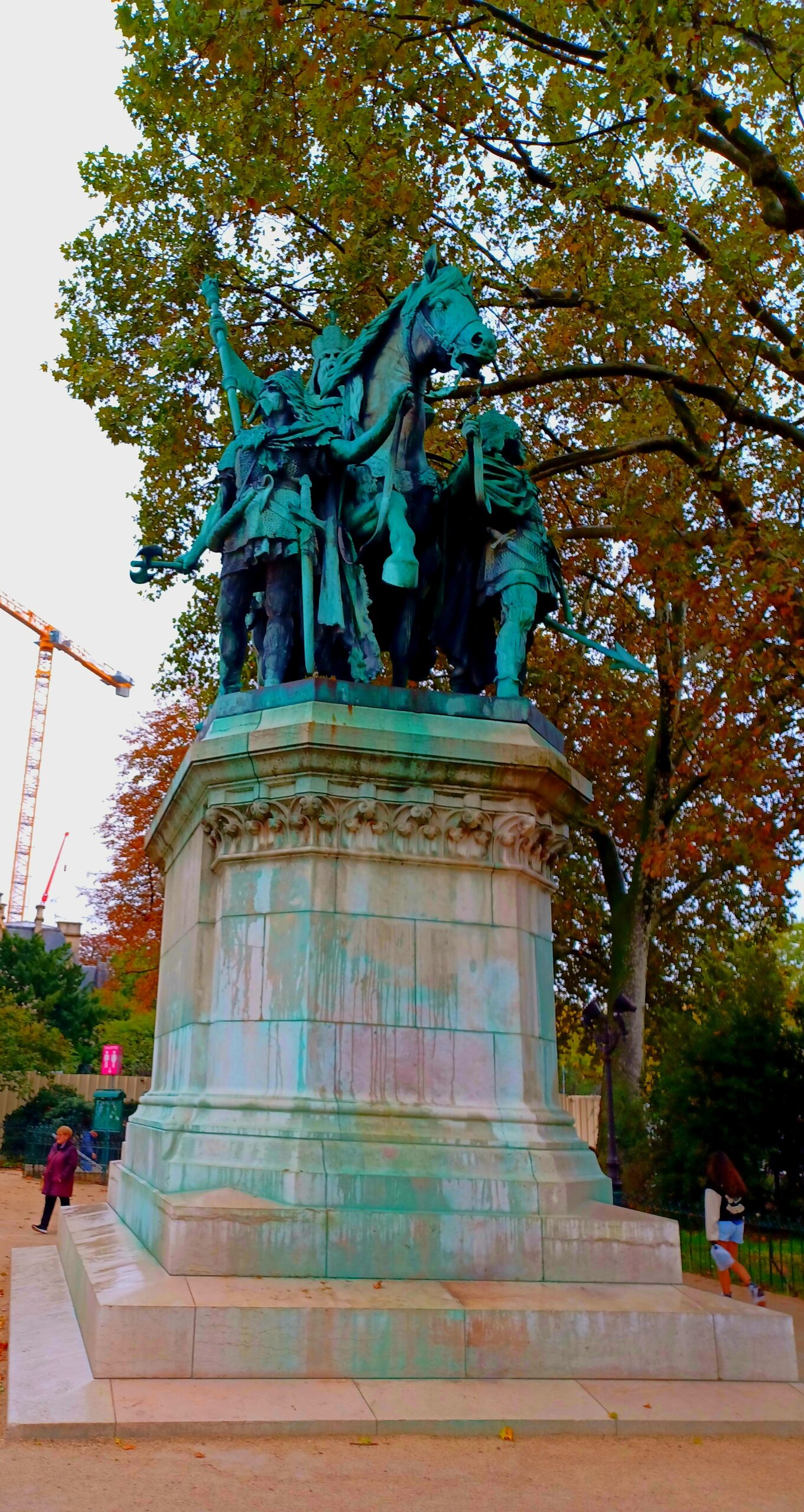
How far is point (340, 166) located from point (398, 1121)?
14.0 metres

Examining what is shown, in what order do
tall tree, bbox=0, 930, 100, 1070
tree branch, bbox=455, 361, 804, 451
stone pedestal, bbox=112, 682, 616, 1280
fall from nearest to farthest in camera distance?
stone pedestal, bbox=112, 682, 616, 1280, tree branch, bbox=455, 361, 804, 451, tall tree, bbox=0, 930, 100, 1070

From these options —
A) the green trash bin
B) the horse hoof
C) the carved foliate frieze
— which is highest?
the horse hoof

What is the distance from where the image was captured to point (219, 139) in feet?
60.6

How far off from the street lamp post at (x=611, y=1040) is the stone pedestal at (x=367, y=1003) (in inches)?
459

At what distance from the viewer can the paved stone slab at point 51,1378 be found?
593 cm

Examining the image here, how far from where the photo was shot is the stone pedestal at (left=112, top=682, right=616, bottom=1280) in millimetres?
7680

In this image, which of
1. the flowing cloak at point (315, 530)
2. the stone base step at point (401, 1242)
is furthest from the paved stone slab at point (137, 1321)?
the flowing cloak at point (315, 530)

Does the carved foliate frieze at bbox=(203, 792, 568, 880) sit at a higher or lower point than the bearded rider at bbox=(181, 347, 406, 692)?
lower

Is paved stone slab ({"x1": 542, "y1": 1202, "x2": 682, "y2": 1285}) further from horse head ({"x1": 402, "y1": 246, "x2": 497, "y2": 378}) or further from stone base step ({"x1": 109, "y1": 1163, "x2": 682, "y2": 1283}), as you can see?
horse head ({"x1": 402, "y1": 246, "x2": 497, "y2": 378})

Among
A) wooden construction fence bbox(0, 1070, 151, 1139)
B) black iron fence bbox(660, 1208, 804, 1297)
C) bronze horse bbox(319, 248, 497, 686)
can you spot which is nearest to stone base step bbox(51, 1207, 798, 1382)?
bronze horse bbox(319, 248, 497, 686)

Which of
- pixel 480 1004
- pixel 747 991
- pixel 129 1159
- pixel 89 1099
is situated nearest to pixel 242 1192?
pixel 480 1004

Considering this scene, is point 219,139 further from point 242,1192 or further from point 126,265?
point 242,1192

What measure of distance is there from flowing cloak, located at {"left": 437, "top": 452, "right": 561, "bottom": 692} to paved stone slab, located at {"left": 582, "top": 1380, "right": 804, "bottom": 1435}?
5293 mm

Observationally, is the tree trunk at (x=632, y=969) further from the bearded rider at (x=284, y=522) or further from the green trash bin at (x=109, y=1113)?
the bearded rider at (x=284, y=522)
